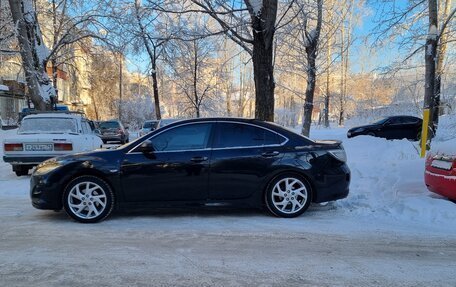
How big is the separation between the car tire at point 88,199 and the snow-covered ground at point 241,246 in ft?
0.65

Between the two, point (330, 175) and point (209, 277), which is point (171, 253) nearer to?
point (209, 277)

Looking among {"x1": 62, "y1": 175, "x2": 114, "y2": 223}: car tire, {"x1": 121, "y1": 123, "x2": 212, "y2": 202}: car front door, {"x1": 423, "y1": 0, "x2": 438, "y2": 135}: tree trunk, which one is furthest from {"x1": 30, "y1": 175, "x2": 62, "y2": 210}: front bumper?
{"x1": 423, "y1": 0, "x2": 438, "y2": 135}: tree trunk

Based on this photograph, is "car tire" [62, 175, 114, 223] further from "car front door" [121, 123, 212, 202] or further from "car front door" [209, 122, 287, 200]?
"car front door" [209, 122, 287, 200]

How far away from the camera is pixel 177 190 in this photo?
19.5 feet

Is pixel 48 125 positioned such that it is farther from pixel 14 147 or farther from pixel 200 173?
pixel 200 173

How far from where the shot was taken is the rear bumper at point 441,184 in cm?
628

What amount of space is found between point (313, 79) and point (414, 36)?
538 cm

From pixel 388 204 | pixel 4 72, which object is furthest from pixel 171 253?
pixel 4 72

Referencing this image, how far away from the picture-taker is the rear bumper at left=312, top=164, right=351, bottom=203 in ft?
20.2

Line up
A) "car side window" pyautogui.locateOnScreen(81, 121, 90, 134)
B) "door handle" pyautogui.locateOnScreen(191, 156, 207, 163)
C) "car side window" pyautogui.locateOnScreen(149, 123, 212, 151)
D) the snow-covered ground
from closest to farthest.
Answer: the snow-covered ground
"door handle" pyautogui.locateOnScreen(191, 156, 207, 163)
"car side window" pyautogui.locateOnScreen(149, 123, 212, 151)
"car side window" pyautogui.locateOnScreen(81, 121, 90, 134)

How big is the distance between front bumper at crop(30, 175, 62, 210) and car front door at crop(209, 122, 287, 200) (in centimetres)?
223

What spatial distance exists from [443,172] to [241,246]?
3.77 m

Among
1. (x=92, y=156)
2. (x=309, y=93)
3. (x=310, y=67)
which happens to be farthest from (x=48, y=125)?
(x=309, y=93)

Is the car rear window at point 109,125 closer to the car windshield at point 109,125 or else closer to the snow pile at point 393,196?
the car windshield at point 109,125
